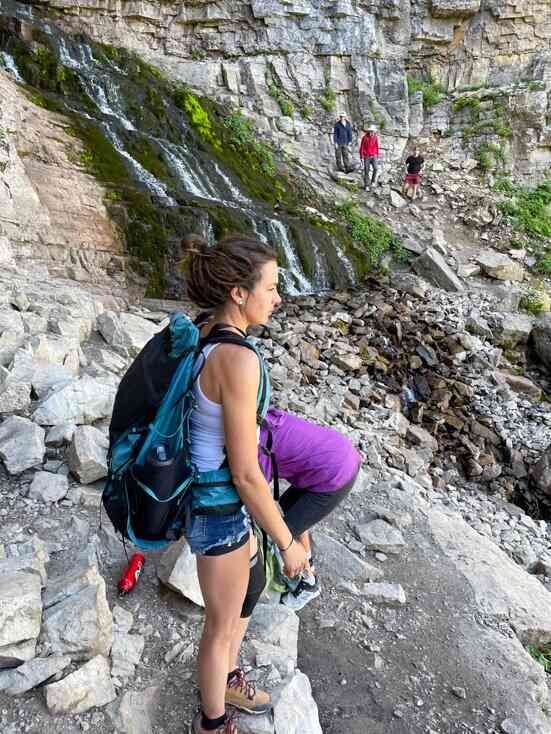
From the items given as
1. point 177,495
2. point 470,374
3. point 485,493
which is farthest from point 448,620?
point 470,374

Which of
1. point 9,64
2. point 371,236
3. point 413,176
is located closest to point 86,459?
point 371,236

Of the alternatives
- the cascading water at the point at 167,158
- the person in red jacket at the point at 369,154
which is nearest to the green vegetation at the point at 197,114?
the cascading water at the point at 167,158

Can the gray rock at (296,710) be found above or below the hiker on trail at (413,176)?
below

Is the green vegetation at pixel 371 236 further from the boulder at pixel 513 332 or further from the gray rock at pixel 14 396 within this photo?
the gray rock at pixel 14 396

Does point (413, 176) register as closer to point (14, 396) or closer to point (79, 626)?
point (14, 396)

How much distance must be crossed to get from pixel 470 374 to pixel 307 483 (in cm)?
842

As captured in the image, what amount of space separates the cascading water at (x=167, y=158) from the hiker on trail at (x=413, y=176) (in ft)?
16.7

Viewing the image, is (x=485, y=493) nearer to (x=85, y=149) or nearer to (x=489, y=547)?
(x=489, y=547)

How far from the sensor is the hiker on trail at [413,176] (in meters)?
15.8

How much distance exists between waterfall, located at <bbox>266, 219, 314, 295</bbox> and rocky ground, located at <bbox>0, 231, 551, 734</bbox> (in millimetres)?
4608

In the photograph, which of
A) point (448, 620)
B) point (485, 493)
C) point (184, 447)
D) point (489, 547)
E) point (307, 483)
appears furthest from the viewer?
point (485, 493)

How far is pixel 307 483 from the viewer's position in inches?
89.7

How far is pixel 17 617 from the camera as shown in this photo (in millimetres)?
2248

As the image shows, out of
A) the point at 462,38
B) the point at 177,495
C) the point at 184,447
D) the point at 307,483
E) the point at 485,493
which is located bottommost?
the point at 485,493
